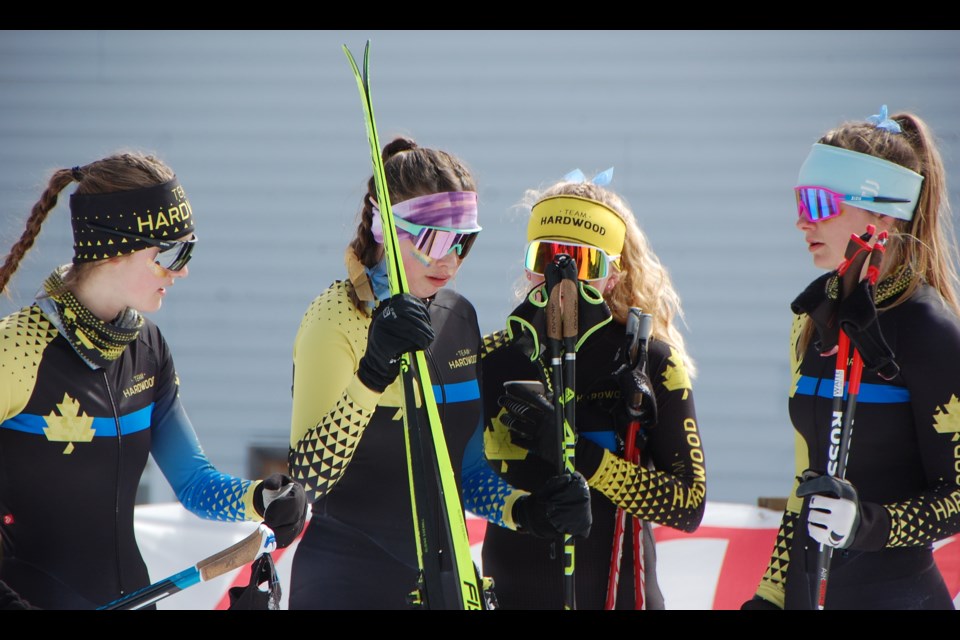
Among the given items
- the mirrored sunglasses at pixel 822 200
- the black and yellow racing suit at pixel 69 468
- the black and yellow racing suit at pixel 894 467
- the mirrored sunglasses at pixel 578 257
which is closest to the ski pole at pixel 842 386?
the black and yellow racing suit at pixel 894 467

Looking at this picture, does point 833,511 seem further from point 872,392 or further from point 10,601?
point 10,601

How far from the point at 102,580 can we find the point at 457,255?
1.33m

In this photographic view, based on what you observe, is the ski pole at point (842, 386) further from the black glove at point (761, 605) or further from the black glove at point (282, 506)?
the black glove at point (282, 506)

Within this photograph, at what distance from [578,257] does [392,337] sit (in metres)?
1.00

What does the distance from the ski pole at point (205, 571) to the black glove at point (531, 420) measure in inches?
30.1

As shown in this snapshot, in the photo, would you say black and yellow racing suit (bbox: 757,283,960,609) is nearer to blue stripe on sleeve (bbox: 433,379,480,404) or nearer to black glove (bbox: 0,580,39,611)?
blue stripe on sleeve (bbox: 433,379,480,404)

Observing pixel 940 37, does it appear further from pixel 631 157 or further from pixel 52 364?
pixel 52 364

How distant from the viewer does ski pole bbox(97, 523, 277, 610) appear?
256cm

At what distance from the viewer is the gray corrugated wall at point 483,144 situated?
7535 millimetres

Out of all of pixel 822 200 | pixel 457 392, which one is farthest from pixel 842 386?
pixel 457 392

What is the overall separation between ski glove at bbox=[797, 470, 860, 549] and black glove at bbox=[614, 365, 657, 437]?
634 millimetres

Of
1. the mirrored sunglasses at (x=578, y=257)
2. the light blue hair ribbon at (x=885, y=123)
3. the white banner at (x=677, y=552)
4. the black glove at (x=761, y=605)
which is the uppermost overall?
the light blue hair ribbon at (x=885, y=123)

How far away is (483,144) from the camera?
7.77 meters

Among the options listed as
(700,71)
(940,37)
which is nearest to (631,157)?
(700,71)
